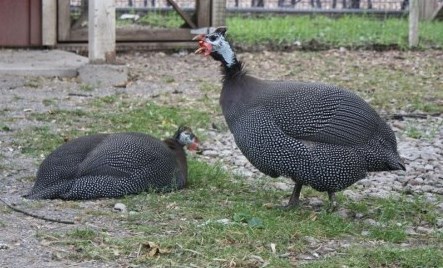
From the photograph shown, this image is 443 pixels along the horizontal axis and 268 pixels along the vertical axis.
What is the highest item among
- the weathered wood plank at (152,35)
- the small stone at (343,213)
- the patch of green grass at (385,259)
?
the weathered wood plank at (152,35)

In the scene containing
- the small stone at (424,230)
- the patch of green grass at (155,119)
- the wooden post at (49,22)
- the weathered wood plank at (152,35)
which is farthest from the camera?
the weathered wood plank at (152,35)

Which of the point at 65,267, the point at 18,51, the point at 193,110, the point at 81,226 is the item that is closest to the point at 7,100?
the point at 193,110

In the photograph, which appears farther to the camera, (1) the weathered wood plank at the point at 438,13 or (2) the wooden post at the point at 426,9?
(2) the wooden post at the point at 426,9

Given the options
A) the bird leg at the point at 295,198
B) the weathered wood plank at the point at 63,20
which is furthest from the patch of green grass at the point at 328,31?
the bird leg at the point at 295,198

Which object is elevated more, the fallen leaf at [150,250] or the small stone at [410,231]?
A: the fallen leaf at [150,250]

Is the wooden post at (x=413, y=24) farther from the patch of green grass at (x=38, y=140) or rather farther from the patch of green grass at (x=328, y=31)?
the patch of green grass at (x=38, y=140)

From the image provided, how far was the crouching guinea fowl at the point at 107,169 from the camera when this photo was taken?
6.27 meters

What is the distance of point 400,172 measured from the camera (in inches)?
291

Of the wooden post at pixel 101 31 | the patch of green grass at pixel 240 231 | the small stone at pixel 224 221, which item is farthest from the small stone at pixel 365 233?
the wooden post at pixel 101 31

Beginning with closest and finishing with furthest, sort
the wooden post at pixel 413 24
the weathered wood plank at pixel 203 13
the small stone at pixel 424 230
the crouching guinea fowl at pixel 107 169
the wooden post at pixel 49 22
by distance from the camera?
the small stone at pixel 424 230 → the crouching guinea fowl at pixel 107 169 → the wooden post at pixel 49 22 → the weathered wood plank at pixel 203 13 → the wooden post at pixel 413 24

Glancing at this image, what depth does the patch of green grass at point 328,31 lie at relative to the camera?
551 inches

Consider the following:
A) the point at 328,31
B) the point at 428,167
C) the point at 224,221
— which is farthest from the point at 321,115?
the point at 328,31

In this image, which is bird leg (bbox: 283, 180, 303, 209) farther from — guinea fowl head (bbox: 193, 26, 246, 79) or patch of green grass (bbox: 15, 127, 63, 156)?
patch of green grass (bbox: 15, 127, 63, 156)

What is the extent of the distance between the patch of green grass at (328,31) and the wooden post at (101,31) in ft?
11.5
